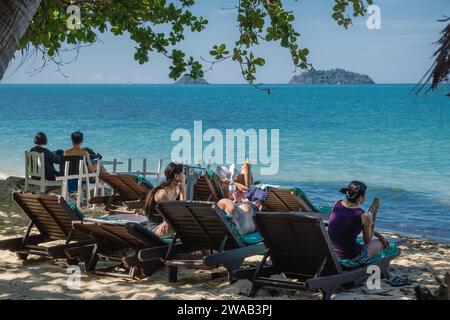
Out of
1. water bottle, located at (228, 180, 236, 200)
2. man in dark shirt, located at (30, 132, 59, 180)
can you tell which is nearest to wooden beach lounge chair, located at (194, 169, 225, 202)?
water bottle, located at (228, 180, 236, 200)

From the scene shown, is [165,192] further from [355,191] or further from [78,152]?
[78,152]

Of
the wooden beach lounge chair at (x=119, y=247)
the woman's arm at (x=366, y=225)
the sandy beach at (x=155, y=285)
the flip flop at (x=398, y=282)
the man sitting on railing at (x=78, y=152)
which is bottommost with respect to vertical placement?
the sandy beach at (x=155, y=285)

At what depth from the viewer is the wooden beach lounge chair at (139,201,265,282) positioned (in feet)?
23.1

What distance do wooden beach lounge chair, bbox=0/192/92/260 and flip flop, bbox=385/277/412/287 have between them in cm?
312

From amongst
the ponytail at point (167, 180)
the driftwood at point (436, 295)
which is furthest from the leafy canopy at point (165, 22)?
the driftwood at point (436, 295)

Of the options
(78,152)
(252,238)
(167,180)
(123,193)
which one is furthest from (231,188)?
(252,238)

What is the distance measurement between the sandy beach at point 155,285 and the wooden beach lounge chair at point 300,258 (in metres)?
0.17

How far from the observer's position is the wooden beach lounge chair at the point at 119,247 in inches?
285

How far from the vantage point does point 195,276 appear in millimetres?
7793

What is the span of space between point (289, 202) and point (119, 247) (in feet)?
9.44

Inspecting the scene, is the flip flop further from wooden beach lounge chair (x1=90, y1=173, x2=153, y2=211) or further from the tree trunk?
the tree trunk

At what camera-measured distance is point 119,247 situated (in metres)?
7.75

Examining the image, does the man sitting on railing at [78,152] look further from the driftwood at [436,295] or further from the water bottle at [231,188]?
the driftwood at [436,295]
